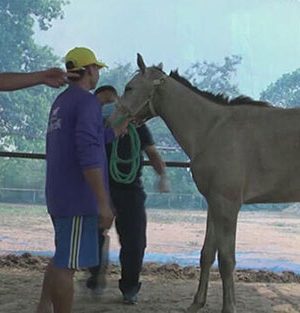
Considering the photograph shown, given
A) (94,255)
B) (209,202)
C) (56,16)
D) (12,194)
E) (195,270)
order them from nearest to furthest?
(94,255)
(209,202)
(195,270)
(12,194)
(56,16)

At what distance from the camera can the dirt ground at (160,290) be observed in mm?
4834

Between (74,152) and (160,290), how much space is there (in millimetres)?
2740

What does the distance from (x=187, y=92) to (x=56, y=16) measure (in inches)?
138

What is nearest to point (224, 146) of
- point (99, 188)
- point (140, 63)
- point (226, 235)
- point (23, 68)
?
point (226, 235)

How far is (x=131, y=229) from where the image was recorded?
482cm

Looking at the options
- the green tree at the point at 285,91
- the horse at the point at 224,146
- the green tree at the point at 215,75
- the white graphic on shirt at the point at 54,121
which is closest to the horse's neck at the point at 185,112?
the horse at the point at 224,146

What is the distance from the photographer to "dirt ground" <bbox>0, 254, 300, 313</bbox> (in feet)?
15.9

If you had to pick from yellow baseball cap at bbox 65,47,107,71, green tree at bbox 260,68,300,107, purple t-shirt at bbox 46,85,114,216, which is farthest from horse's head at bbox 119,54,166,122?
green tree at bbox 260,68,300,107

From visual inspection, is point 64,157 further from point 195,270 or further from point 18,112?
point 18,112

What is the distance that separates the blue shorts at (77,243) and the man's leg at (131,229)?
1609 millimetres

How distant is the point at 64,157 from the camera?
3184mm

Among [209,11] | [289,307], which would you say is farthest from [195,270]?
[209,11]

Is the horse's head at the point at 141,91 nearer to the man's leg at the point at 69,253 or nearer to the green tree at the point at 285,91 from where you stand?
the man's leg at the point at 69,253

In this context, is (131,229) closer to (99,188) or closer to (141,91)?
(141,91)
